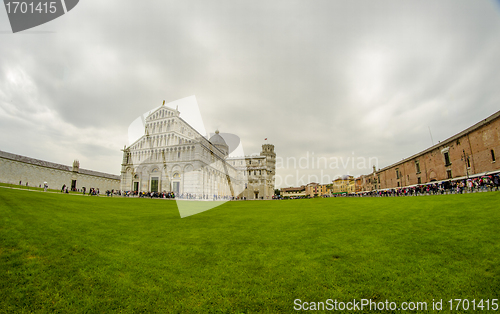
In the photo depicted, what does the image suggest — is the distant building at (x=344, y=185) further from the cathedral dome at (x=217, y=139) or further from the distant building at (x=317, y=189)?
the cathedral dome at (x=217, y=139)

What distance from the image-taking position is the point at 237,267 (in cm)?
588

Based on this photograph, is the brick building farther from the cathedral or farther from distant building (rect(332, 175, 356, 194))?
distant building (rect(332, 175, 356, 194))

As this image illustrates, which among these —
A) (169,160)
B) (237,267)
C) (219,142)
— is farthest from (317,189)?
(237,267)

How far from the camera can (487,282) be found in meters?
4.58

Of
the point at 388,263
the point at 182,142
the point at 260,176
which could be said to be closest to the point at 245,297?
the point at 388,263

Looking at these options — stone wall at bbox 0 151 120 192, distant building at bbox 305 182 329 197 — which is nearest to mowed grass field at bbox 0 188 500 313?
stone wall at bbox 0 151 120 192

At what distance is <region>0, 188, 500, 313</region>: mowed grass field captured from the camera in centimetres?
446

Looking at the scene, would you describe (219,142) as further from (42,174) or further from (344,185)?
(344,185)

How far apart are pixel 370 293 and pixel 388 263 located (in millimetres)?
1585

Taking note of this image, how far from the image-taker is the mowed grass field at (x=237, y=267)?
14.6 ft

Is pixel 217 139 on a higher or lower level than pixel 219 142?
higher

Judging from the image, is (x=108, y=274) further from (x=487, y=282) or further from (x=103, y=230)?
(x=487, y=282)

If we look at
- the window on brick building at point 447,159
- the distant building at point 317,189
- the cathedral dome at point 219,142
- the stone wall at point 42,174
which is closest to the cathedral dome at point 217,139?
the cathedral dome at point 219,142

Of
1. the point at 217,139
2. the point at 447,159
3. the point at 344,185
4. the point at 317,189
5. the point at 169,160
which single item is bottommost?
the point at 317,189
